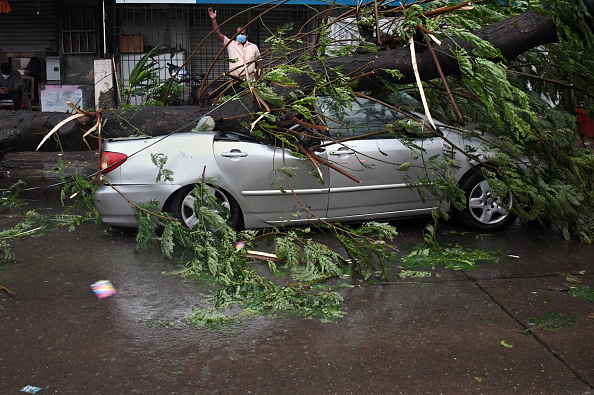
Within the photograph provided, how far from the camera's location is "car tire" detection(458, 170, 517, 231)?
6.70m

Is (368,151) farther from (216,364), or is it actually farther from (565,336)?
(216,364)

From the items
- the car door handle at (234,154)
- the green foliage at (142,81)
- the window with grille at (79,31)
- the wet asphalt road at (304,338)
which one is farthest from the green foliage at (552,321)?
the window with grille at (79,31)

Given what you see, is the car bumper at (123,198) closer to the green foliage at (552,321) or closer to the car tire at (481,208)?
the car tire at (481,208)

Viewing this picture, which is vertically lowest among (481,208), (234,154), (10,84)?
(481,208)

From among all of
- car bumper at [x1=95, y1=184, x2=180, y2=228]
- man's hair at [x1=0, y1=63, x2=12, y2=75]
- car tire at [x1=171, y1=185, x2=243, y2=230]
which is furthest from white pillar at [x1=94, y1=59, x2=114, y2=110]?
car tire at [x1=171, y1=185, x2=243, y2=230]

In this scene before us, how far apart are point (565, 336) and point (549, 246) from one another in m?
2.28

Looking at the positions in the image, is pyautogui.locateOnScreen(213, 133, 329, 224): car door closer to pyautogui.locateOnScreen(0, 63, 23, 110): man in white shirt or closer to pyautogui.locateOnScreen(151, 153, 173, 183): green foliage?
pyautogui.locateOnScreen(151, 153, 173, 183): green foliage

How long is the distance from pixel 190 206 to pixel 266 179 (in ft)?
2.67

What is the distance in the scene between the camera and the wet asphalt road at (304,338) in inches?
147

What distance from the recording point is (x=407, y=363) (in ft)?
13.0

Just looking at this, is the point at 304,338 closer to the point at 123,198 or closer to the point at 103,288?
the point at 103,288

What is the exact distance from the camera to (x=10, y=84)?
1537cm

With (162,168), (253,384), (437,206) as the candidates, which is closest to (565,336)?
(253,384)

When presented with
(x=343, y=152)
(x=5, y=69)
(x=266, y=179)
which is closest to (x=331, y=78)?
(x=343, y=152)
